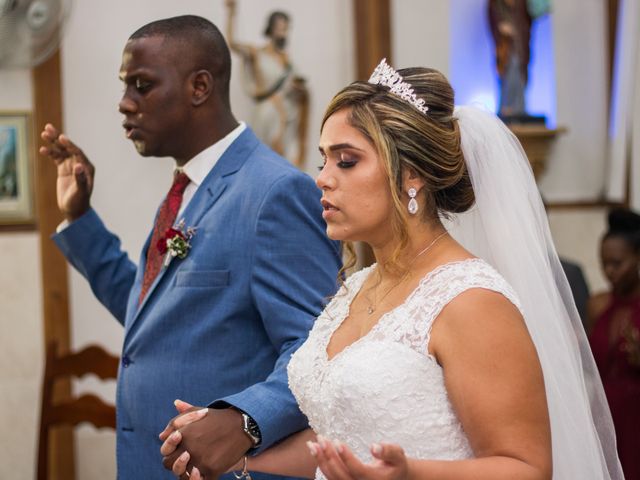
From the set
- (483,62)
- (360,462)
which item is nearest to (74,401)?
(360,462)

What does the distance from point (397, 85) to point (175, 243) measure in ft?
2.54

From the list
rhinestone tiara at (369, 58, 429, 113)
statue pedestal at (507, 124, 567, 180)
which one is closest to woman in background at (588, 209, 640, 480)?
statue pedestal at (507, 124, 567, 180)

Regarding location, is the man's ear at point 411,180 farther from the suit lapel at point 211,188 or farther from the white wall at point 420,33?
the white wall at point 420,33

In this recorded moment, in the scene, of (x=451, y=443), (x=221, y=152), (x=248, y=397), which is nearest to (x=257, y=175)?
(x=221, y=152)

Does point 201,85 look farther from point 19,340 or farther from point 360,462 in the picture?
point 19,340

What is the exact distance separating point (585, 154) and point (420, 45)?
1.34m

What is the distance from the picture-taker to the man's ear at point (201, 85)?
2.62 meters

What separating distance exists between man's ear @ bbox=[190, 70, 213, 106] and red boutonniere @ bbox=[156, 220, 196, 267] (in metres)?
0.34

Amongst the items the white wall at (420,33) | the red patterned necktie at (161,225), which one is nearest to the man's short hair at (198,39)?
the red patterned necktie at (161,225)

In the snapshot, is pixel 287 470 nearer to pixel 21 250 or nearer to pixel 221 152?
pixel 221 152

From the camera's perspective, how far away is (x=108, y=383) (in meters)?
4.78

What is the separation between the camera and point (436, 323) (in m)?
1.76

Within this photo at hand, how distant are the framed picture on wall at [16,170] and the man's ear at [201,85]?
2147mm

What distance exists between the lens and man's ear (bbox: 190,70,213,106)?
2615 millimetres
